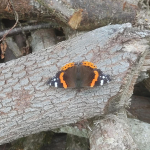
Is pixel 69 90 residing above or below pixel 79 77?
below

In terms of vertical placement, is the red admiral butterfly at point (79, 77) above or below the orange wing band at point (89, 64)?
below

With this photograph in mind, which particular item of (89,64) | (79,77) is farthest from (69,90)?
(89,64)

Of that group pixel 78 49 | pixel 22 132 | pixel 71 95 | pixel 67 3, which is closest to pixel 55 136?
pixel 22 132

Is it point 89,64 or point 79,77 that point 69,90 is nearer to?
point 79,77

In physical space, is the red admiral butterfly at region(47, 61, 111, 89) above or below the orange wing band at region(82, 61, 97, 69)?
below
